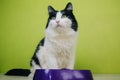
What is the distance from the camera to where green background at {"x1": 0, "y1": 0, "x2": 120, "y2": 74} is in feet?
4.37

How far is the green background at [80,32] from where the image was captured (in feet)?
4.37

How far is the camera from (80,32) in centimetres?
133

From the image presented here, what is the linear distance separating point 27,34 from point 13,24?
0.12 m

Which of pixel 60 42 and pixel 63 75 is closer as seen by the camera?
pixel 63 75

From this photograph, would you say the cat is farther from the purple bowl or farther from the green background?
the purple bowl

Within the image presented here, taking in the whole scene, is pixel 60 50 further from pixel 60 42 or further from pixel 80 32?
pixel 80 32

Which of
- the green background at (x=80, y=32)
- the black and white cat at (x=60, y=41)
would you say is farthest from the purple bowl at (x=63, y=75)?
the green background at (x=80, y=32)

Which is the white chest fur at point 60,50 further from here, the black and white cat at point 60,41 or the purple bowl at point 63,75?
the purple bowl at point 63,75

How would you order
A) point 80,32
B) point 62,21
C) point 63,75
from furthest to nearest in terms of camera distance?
point 80,32
point 62,21
point 63,75

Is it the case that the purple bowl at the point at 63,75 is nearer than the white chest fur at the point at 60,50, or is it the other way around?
the purple bowl at the point at 63,75

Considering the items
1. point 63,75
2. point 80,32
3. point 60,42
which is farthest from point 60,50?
point 63,75

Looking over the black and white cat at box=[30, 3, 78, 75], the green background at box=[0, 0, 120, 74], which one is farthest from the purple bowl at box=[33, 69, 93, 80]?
the green background at box=[0, 0, 120, 74]

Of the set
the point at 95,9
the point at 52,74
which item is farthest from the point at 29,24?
the point at 52,74

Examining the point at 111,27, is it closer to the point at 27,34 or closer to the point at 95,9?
the point at 95,9
